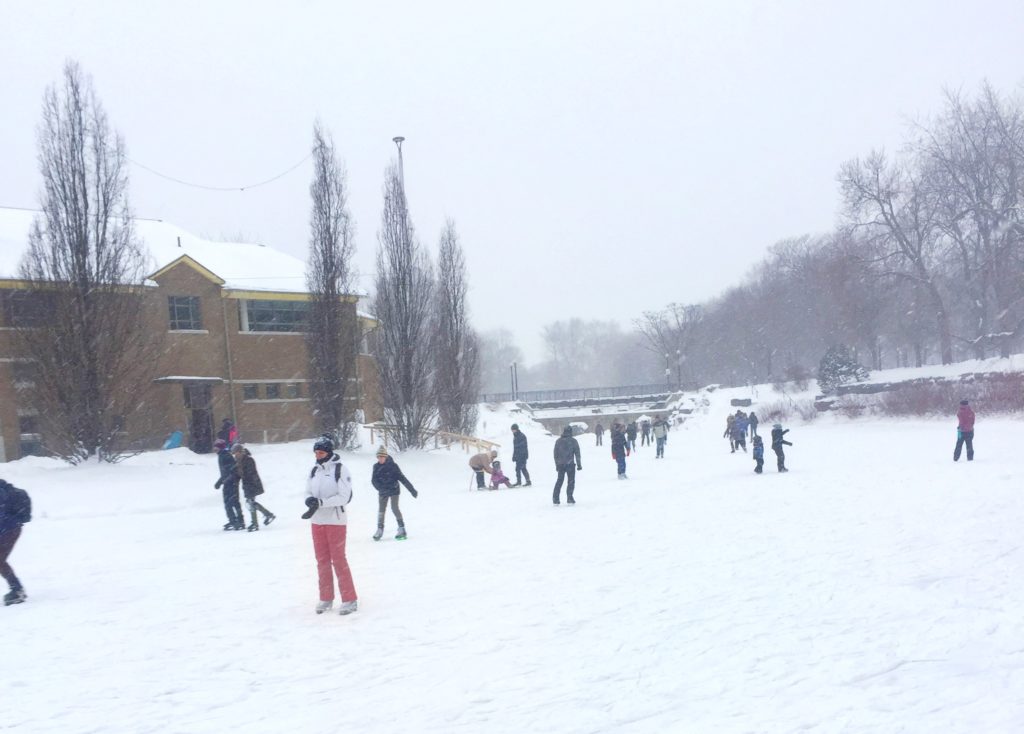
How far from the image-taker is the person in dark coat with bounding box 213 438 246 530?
15328 millimetres

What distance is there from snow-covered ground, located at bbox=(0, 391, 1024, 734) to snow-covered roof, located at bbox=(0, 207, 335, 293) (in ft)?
57.4

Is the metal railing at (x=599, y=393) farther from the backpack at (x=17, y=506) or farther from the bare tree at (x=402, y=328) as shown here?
the backpack at (x=17, y=506)

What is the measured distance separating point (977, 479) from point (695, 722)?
12.9 m

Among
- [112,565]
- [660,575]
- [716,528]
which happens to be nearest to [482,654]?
[660,575]

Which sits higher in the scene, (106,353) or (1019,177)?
(1019,177)

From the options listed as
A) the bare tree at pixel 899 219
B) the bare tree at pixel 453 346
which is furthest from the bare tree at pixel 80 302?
the bare tree at pixel 899 219

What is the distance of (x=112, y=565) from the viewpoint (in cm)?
1230

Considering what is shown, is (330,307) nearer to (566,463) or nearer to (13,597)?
(566,463)

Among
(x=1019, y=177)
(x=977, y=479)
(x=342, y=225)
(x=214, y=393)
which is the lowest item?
(x=977, y=479)

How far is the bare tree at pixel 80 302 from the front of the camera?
2392cm

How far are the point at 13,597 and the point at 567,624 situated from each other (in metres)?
6.47

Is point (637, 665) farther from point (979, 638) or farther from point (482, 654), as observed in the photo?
point (979, 638)

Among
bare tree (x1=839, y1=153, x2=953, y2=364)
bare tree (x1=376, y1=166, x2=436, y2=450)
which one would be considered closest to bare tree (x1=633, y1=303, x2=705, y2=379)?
bare tree (x1=839, y1=153, x2=953, y2=364)

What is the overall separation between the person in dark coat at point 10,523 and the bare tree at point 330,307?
20.3 metres
